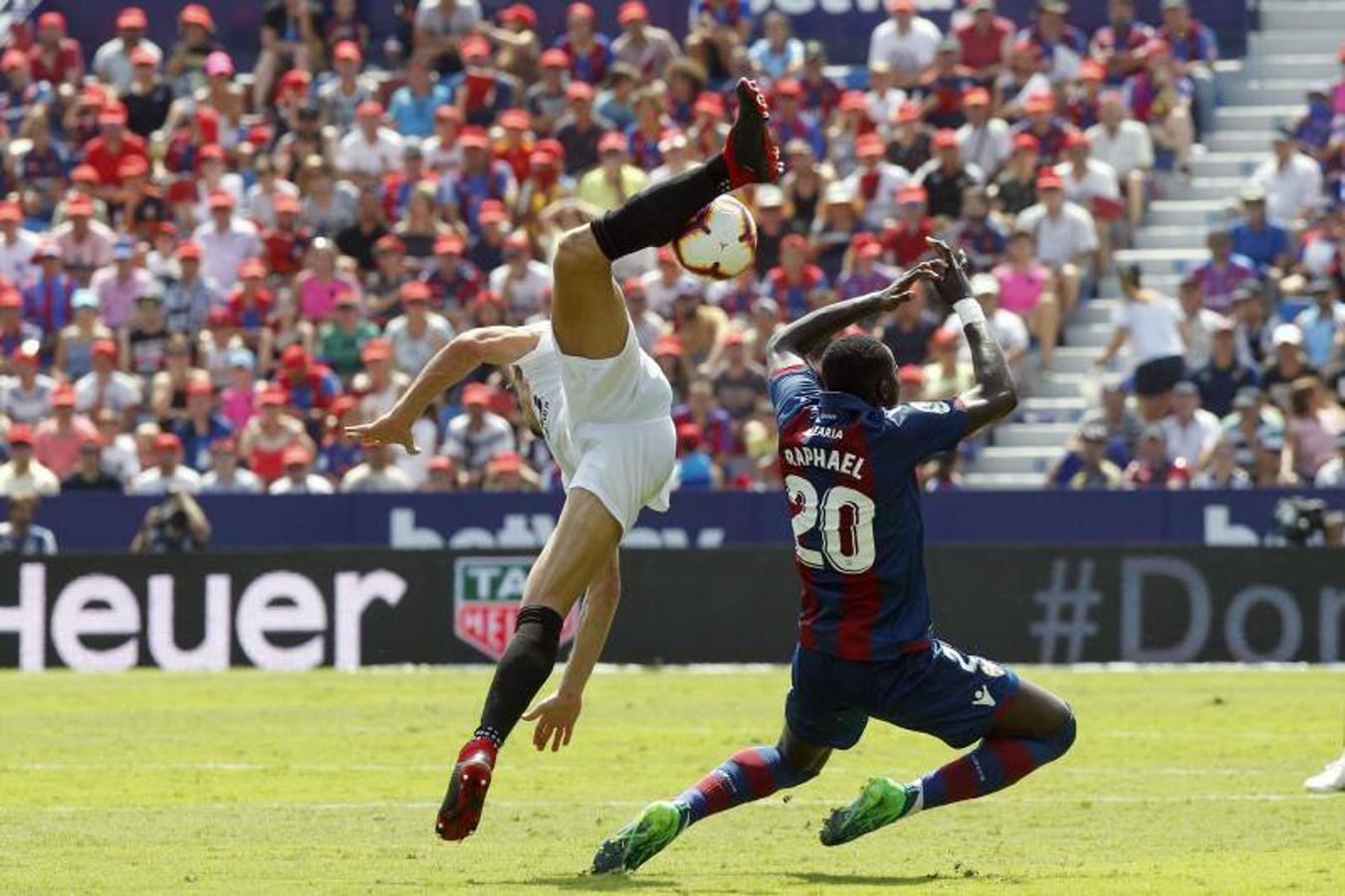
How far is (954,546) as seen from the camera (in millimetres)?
20281

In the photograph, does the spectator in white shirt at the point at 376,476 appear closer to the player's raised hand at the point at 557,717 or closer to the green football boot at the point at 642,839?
the player's raised hand at the point at 557,717

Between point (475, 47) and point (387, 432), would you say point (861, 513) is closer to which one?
point (387, 432)

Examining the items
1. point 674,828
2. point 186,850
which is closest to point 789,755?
point 674,828

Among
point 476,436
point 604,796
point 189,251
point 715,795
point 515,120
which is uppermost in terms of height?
point 515,120

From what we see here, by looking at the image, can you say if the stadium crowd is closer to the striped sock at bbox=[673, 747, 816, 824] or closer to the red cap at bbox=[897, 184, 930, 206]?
the red cap at bbox=[897, 184, 930, 206]

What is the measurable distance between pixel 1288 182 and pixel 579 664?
1604 cm

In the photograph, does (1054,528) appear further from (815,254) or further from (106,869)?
(106,869)

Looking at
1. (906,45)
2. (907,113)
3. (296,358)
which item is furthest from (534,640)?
(906,45)

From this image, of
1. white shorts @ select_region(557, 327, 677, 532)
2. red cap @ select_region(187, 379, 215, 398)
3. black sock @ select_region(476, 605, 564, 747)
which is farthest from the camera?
red cap @ select_region(187, 379, 215, 398)

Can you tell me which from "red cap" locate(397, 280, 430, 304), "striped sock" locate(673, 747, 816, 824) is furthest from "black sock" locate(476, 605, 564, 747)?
"red cap" locate(397, 280, 430, 304)

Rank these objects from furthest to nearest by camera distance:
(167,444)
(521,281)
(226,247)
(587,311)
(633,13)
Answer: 1. (633,13)
2. (226,247)
3. (521,281)
4. (167,444)
5. (587,311)

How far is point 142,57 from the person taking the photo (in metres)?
28.6

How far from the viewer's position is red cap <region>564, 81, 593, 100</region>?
26375 mm

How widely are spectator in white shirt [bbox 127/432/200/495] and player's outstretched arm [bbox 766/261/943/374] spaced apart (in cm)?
1361
